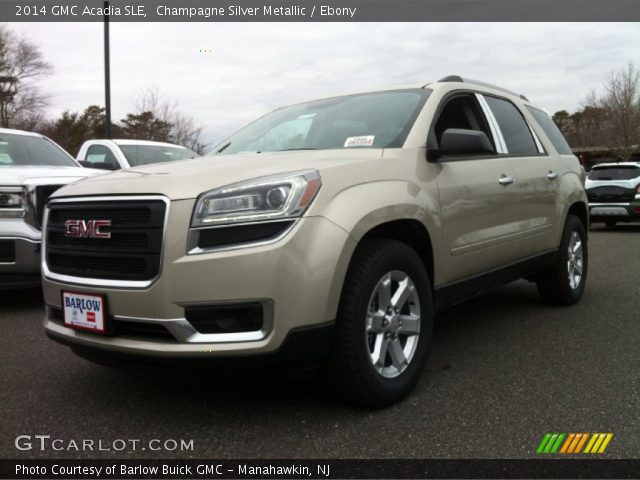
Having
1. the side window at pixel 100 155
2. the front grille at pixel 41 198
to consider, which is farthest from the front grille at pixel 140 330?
the side window at pixel 100 155

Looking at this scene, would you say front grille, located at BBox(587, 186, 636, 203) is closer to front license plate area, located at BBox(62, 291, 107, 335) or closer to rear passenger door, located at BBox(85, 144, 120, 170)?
rear passenger door, located at BBox(85, 144, 120, 170)

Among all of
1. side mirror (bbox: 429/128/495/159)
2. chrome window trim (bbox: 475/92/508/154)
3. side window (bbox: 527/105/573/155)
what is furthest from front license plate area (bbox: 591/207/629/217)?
side mirror (bbox: 429/128/495/159)

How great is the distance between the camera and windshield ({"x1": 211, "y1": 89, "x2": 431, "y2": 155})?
3.21 meters

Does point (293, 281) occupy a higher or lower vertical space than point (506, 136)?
lower

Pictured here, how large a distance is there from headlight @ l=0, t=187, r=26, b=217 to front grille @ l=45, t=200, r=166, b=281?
88.7 inches

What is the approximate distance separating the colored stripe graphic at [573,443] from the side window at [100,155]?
23.6 feet

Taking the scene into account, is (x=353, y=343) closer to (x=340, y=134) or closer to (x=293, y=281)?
(x=293, y=281)

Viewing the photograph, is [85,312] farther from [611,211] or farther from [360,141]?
[611,211]

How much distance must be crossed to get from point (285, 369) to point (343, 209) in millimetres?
736

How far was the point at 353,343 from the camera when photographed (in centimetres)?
244

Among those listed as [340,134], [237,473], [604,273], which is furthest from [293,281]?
[604,273]

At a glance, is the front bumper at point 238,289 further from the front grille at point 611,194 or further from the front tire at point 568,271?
the front grille at point 611,194

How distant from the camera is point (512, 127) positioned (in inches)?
169

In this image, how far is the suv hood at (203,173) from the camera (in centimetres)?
241
